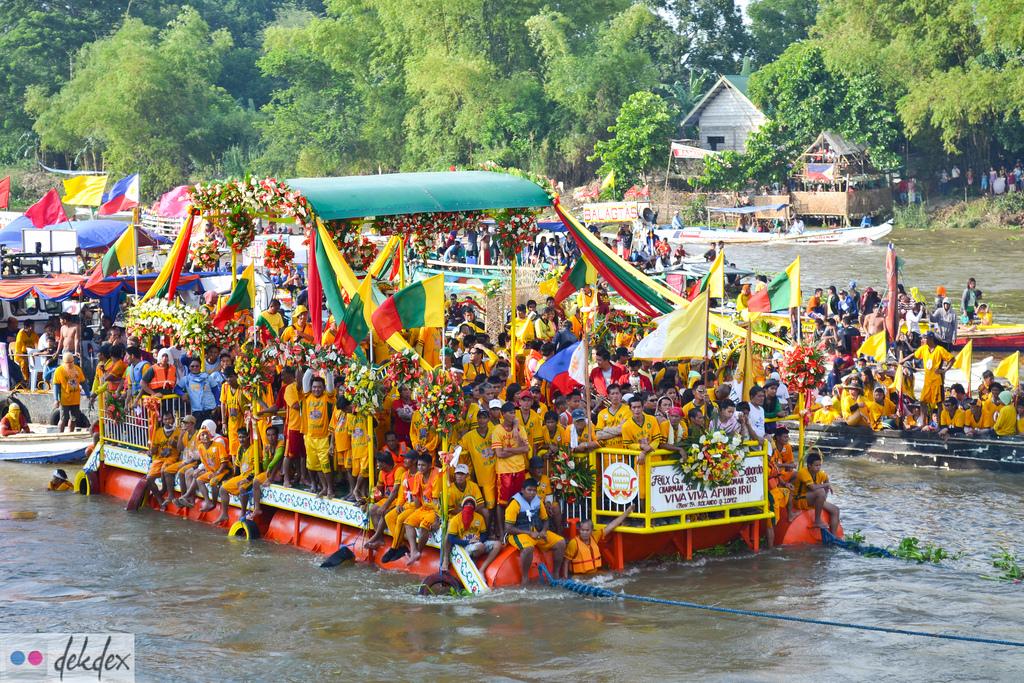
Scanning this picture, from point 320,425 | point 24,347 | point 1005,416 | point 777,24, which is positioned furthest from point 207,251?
point 777,24

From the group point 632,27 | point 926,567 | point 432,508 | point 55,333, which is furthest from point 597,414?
point 632,27

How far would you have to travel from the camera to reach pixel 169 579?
52.5 ft

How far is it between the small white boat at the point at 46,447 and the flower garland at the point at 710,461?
1108 cm

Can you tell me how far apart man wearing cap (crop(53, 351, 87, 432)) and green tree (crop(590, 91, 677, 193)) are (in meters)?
35.3

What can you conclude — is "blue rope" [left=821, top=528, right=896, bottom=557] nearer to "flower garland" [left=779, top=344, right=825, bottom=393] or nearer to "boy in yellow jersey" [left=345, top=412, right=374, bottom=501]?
"flower garland" [left=779, top=344, right=825, bottom=393]

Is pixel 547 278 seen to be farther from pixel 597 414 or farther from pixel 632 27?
pixel 632 27

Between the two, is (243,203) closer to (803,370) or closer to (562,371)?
(562,371)

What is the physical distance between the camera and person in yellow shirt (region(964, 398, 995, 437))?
20562 mm

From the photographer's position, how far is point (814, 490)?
16.1 metres

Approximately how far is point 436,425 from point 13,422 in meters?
11.0

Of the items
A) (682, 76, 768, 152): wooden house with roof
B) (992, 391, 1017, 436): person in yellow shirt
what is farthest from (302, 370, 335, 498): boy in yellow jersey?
(682, 76, 768, 152): wooden house with roof

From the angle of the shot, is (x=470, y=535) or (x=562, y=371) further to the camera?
(x=562, y=371)

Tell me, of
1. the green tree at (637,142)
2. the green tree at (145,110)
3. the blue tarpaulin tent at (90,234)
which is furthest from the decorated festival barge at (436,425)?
the green tree at (145,110)

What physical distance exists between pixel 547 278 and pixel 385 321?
13978 millimetres
